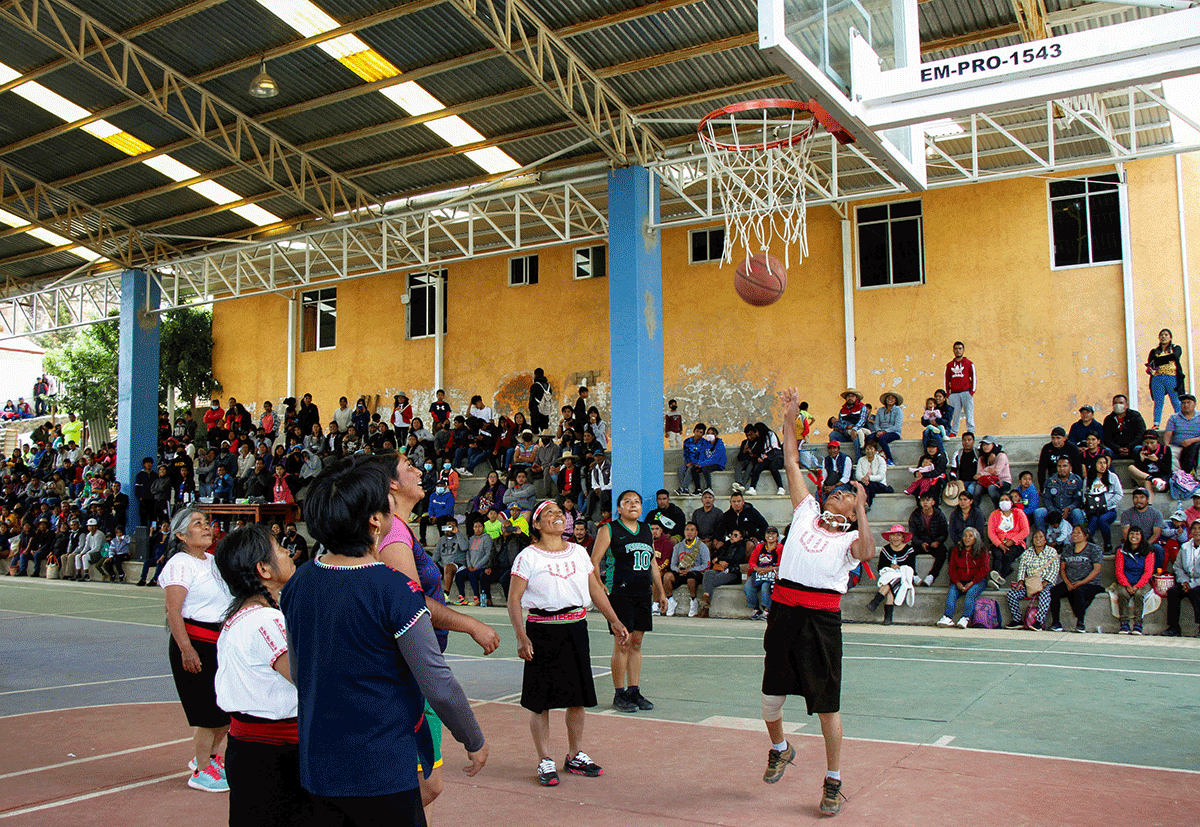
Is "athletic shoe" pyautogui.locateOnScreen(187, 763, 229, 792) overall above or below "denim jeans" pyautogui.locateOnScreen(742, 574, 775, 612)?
below

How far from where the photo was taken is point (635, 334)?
15789 millimetres

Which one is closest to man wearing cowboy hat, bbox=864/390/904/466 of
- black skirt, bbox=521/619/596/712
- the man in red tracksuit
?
the man in red tracksuit

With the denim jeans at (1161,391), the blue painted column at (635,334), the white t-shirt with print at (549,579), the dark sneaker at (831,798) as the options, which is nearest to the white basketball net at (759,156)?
the blue painted column at (635,334)

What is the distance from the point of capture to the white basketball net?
12648 millimetres

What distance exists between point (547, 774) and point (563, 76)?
12072 mm

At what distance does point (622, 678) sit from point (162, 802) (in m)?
3.43

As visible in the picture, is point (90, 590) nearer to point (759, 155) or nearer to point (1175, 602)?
point (759, 155)

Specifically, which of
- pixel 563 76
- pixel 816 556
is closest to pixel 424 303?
pixel 563 76

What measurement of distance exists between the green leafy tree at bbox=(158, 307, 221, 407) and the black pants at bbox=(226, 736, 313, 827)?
2632 cm

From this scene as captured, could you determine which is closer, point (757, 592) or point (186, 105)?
point (757, 592)

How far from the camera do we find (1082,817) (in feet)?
15.1

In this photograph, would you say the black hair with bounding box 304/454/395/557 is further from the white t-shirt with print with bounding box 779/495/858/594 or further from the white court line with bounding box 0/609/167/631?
the white court line with bounding box 0/609/167/631

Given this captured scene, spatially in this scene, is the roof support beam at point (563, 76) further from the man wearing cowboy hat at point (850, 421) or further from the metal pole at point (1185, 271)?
the metal pole at point (1185, 271)

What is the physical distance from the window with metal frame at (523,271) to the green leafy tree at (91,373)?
1241 centimetres
